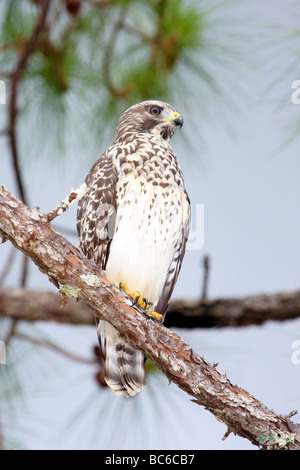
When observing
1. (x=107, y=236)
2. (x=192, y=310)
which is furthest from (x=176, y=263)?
(x=192, y=310)

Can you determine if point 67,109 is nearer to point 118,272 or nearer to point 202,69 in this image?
point 202,69

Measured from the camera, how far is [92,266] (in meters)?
2.98

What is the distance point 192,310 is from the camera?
A: 4.80 m

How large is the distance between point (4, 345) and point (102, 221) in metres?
1.94

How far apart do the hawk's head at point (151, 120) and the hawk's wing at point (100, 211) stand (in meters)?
0.29

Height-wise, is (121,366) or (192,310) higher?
(192,310)

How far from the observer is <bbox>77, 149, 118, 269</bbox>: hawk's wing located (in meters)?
3.56

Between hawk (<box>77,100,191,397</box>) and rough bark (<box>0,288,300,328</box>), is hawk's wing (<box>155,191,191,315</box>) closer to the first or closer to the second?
hawk (<box>77,100,191,397</box>)

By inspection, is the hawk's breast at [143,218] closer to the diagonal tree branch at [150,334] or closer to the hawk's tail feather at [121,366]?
the hawk's tail feather at [121,366]

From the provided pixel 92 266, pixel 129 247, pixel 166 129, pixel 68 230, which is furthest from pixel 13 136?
pixel 92 266

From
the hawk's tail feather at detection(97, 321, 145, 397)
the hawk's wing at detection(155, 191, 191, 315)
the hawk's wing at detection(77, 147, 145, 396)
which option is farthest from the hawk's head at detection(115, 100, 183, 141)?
the hawk's tail feather at detection(97, 321, 145, 397)

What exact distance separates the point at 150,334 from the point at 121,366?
0.69 m

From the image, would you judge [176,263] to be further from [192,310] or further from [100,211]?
[192,310]
